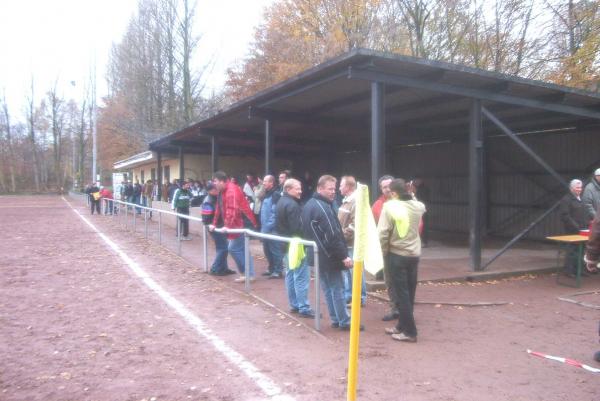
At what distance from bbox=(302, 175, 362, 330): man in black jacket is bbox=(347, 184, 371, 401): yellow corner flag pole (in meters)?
1.85

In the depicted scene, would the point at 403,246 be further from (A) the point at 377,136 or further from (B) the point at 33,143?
(B) the point at 33,143

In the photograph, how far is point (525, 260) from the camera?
10008 mm

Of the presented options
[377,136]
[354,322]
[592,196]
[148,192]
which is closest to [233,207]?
[377,136]

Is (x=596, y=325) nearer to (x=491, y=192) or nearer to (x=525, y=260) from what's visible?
(x=525, y=260)

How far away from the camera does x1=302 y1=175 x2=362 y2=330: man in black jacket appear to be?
5.02m

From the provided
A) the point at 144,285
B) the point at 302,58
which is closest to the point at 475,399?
the point at 144,285

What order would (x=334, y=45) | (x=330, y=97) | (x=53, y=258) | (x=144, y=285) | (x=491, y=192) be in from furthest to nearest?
(x=334, y=45)
(x=491, y=192)
(x=53, y=258)
(x=330, y=97)
(x=144, y=285)

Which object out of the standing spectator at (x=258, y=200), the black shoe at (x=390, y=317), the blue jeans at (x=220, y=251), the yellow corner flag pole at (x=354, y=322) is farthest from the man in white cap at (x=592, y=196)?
the yellow corner flag pole at (x=354, y=322)

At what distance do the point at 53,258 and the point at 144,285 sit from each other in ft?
13.6

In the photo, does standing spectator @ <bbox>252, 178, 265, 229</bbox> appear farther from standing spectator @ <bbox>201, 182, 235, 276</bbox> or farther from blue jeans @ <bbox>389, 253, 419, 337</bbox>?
blue jeans @ <bbox>389, 253, 419, 337</bbox>

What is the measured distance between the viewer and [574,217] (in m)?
8.50

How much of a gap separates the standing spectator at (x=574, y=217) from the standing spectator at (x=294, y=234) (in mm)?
5125

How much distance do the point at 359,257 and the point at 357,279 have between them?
0.58 ft

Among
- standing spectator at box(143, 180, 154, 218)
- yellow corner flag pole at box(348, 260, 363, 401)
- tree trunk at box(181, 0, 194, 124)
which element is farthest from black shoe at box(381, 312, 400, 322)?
tree trunk at box(181, 0, 194, 124)
